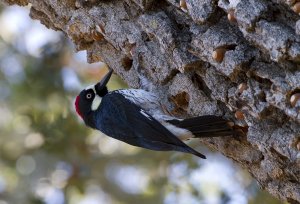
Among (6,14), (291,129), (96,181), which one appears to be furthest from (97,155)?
(291,129)

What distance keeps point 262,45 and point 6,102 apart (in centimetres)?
667

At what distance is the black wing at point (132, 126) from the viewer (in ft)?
14.0

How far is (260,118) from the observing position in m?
3.67

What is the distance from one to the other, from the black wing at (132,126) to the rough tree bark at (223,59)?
0.70 ft

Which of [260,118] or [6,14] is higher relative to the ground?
[6,14]

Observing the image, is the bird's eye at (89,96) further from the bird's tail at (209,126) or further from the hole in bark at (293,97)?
the hole in bark at (293,97)

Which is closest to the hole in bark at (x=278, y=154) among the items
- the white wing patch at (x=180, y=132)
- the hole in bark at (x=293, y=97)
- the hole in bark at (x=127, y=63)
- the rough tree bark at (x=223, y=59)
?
the rough tree bark at (x=223, y=59)

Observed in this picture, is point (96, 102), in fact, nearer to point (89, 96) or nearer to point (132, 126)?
point (89, 96)

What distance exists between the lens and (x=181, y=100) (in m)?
4.53

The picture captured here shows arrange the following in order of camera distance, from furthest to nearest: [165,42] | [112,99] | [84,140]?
[84,140]
[112,99]
[165,42]

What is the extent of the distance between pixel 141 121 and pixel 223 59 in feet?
3.38

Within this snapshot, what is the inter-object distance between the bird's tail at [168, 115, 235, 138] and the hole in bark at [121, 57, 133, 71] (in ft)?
2.87

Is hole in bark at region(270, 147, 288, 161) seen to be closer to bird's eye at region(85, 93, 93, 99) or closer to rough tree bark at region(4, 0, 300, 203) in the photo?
rough tree bark at region(4, 0, 300, 203)

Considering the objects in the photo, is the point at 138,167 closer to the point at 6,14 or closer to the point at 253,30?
the point at 6,14
